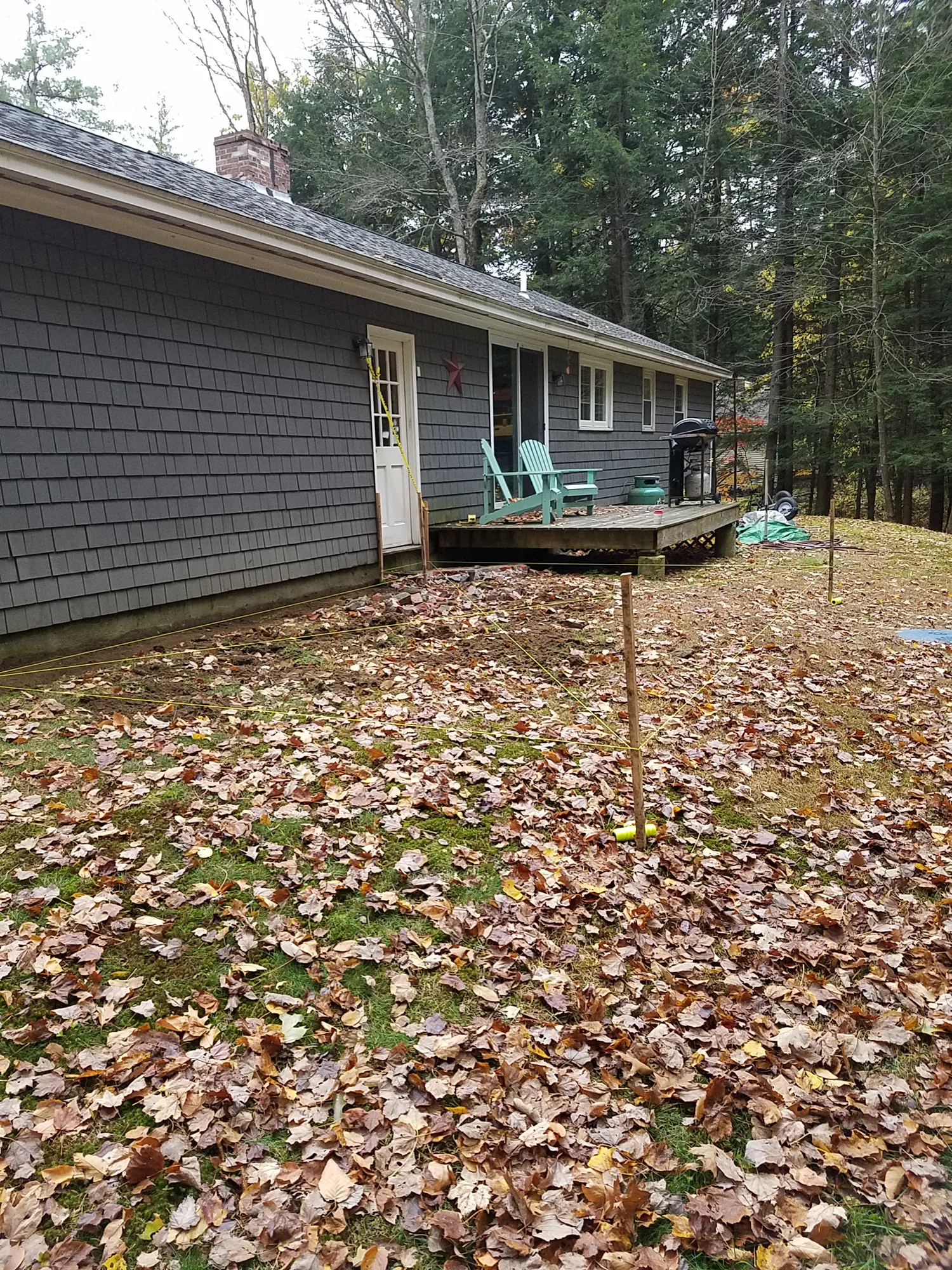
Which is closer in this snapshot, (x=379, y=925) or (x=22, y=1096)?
(x=22, y=1096)

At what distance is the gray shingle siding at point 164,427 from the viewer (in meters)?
5.14

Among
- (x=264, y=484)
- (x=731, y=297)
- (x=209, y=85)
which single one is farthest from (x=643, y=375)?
(x=209, y=85)

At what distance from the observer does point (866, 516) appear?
24453mm

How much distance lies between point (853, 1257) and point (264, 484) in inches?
260

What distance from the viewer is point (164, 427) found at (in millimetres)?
6113

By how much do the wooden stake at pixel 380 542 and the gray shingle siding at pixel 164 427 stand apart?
10 centimetres

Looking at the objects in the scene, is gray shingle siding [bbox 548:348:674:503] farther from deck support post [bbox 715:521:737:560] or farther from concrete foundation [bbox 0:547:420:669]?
concrete foundation [bbox 0:547:420:669]

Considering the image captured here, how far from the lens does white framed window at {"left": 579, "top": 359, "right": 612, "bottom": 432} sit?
13789 millimetres

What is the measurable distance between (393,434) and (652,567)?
3.26 m

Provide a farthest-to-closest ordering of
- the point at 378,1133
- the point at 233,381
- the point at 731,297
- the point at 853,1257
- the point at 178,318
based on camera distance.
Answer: the point at 731,297 → the point at 233,381 → the point at 178,318 → the point at 378,1133 → the point at 853,1257

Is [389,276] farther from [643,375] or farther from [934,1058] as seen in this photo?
[643,375]

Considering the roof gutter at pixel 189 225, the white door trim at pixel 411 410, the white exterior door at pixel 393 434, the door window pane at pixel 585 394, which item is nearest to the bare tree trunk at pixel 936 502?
the door window pane at pixel 585 394

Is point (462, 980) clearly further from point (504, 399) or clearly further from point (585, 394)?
point (585, 394)

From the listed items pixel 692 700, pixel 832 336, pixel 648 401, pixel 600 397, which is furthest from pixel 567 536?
pixel 832 336
